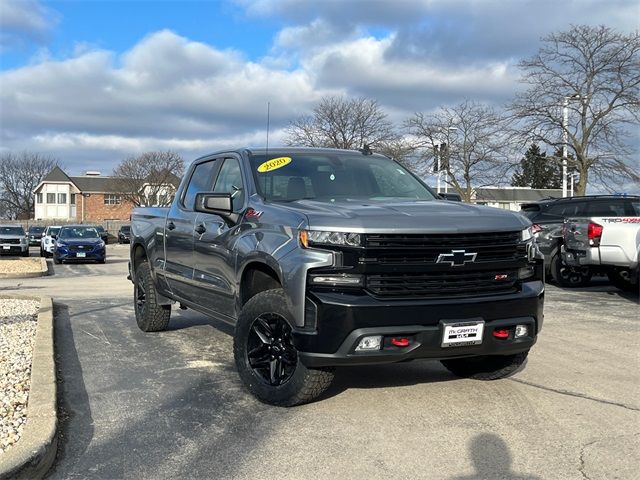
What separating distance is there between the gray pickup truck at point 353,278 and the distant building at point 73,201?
259 ft

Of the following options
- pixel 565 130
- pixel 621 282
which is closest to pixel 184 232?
pixel 621 282

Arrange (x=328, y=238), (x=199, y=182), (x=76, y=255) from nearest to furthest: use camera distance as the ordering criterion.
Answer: (x=328, y=238)
(x=199, y=182)
(x=76, y=255)

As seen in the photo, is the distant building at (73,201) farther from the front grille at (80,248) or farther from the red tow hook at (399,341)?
the red tow hook at (399,341)

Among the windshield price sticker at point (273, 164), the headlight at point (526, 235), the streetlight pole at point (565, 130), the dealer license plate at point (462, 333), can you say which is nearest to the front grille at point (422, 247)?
the headlight at point (526, 235)

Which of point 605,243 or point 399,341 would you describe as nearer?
point 399,341

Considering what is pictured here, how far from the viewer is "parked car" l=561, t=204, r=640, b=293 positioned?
34.0 feet

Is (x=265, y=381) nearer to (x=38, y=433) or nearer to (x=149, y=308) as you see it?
(x=38, y=433)

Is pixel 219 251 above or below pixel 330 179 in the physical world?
below

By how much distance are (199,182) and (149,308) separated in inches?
72.8

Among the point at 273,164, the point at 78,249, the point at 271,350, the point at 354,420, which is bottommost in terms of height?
the point at 78,249

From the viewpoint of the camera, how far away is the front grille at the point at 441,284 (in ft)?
14.3

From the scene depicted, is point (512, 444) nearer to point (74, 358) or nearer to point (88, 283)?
point (74, 358)

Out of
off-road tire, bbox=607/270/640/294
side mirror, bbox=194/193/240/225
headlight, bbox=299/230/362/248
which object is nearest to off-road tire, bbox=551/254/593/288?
off-road tire, bbox=607/270/640/294

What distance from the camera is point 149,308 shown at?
7805 millimetres
